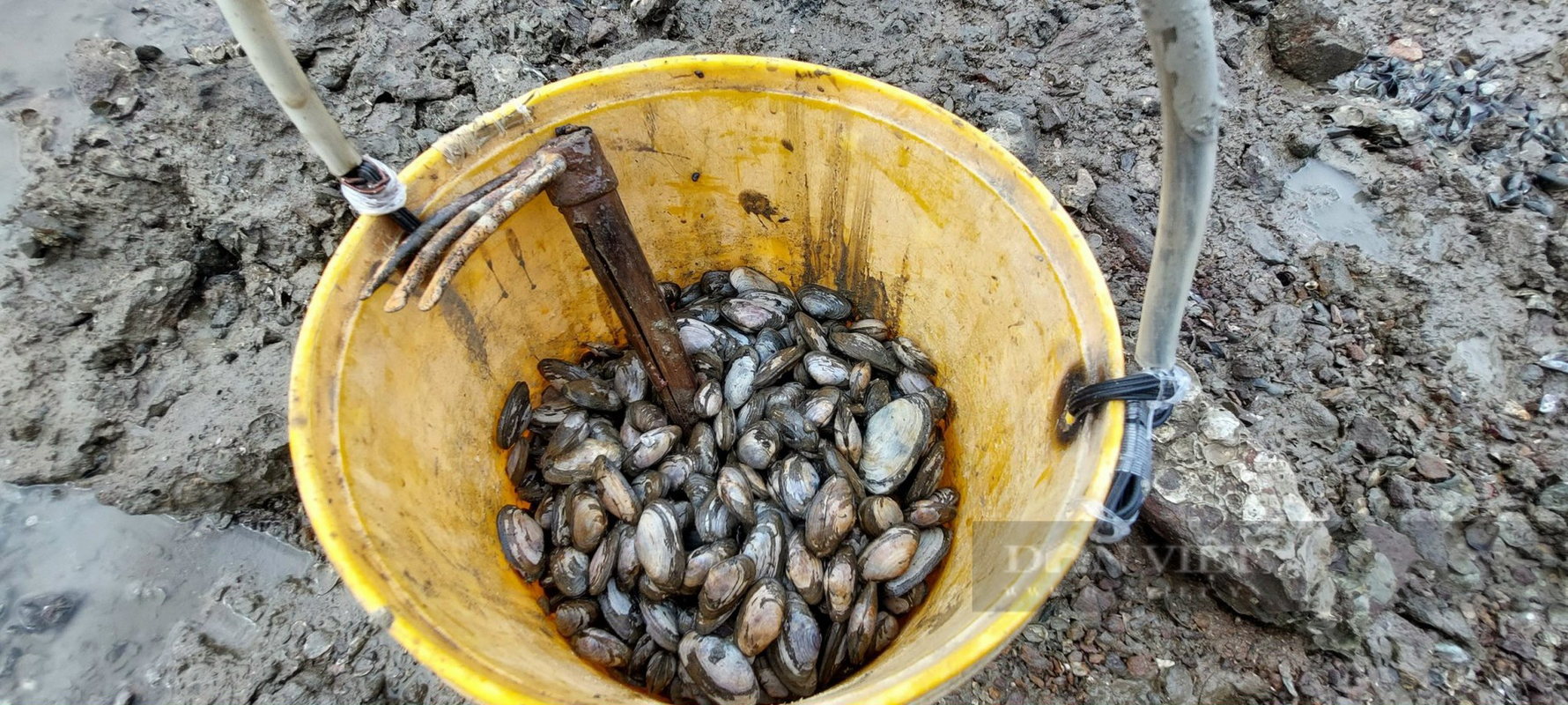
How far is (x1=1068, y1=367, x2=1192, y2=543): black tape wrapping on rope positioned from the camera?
1.20 m

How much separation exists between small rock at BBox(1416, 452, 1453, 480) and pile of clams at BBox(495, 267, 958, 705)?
1.39 metres

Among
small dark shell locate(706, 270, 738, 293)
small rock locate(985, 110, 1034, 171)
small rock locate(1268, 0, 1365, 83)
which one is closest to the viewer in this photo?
small dark shell locate(706, 270, 738, 293)

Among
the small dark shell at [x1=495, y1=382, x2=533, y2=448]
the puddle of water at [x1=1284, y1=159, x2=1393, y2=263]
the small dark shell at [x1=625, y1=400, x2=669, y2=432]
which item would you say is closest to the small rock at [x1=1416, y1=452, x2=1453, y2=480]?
the puddle of water at [x1=1284, y1=159, x2=1393, y2=263]

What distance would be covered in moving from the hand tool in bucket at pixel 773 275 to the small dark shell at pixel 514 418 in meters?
0.04

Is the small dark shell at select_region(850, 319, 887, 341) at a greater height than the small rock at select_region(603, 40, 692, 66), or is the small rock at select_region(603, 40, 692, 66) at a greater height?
the small rock at select_region(603, 40, 692, 66)

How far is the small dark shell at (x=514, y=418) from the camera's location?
2055 millimetres

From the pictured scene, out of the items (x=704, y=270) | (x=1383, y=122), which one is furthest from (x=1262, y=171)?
(x=704, y=270)

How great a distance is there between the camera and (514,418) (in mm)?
2070

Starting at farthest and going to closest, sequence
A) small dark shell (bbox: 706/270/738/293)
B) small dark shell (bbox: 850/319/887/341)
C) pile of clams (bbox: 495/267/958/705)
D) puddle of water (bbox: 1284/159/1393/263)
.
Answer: puddle of water (bbox: 1284/159/1393/263) < small dark shell (bbox: 706/270/738/293) < small dark shell (bbox: 850/319/887/341) < pile of clams (bbox: 495/267/958/705)

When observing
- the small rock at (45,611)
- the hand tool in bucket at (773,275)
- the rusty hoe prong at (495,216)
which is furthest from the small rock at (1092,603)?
the small rock at (45,611)

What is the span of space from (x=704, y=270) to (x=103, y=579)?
6.33ft

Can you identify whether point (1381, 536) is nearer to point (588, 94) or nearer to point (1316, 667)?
point (1316, 667)

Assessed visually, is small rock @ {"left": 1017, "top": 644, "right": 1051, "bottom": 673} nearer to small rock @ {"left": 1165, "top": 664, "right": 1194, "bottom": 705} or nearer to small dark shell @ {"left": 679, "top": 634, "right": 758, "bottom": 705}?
small rock @ {"left": 1165, "top": 664, "right": 1194, "bottom": 705}

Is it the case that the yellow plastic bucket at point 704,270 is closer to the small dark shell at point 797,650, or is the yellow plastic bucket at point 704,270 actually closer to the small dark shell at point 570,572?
the small dark shell at point 570,572
